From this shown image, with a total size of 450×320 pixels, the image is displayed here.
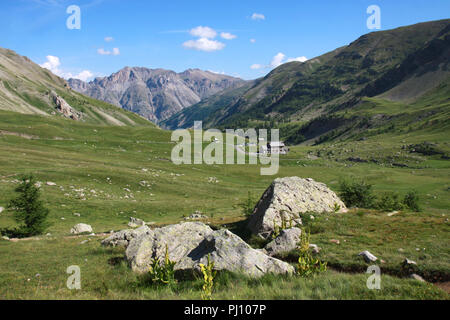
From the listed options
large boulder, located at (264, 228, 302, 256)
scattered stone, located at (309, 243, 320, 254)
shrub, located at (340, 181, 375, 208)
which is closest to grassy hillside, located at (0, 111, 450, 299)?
scattered stone, located at (309, 243, 320, 254)

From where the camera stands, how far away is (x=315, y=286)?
31.9ft

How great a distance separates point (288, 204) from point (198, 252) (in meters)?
11.2

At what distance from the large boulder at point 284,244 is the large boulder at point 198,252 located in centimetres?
374

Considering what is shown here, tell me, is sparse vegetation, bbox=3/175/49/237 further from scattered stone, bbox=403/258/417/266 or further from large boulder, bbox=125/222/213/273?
scattered stone, bbox=403/258/417/266

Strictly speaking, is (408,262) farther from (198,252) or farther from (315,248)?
(198,252)

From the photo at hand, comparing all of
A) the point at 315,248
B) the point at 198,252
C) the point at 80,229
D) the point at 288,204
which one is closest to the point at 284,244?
the point at 315,248

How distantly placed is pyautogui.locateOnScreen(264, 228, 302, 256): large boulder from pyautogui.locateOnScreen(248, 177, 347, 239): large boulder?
1.89m

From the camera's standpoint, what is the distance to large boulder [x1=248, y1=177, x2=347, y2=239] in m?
20.5

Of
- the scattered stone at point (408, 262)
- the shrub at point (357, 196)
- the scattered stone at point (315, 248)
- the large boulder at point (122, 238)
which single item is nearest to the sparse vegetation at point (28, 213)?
the large boulder at point (122, 238)

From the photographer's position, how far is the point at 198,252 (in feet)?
44.1

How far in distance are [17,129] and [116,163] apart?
1890 inches

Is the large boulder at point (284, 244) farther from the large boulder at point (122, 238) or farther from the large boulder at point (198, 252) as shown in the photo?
the large boulder at point (122, 238)
